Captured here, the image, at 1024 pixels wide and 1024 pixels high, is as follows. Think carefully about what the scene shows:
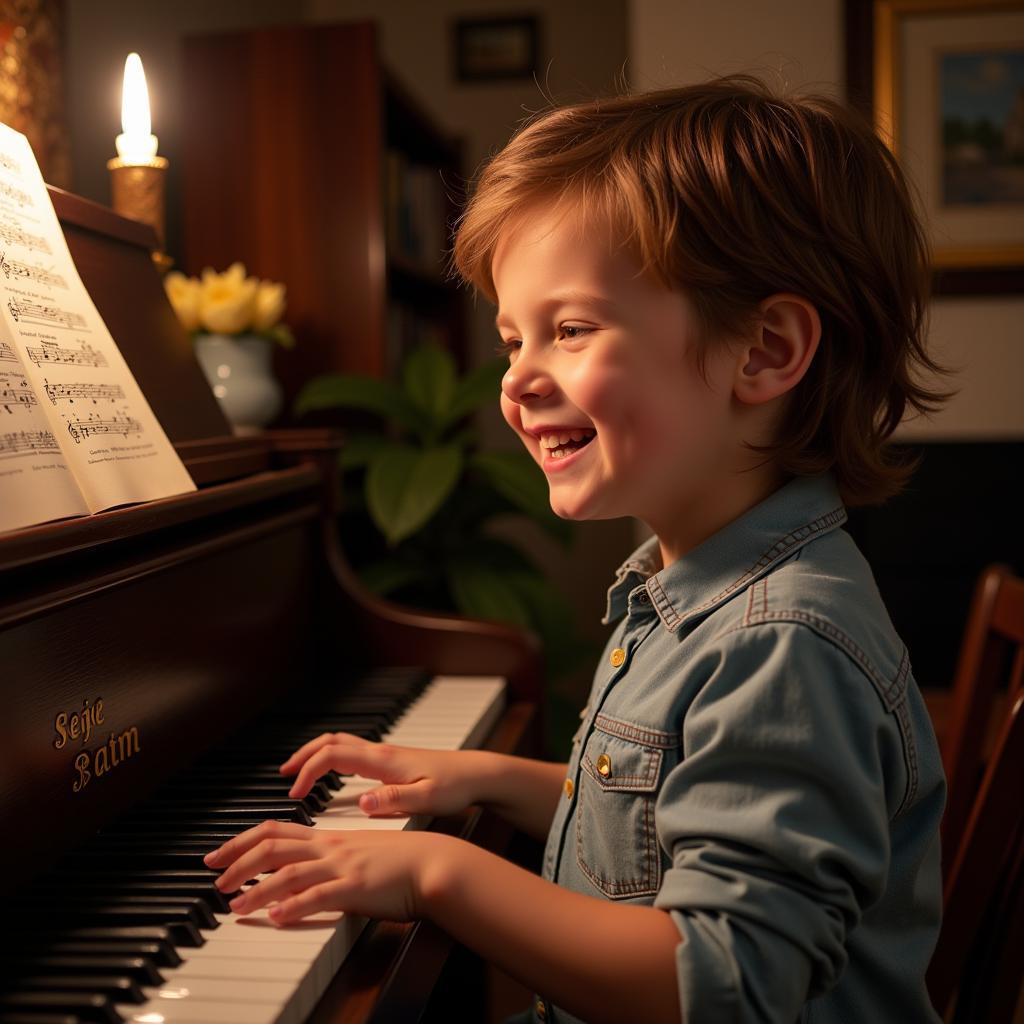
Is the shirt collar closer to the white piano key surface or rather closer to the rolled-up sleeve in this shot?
the rolled-up sleeve

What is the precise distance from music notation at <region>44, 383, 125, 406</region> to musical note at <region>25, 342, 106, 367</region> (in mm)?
24

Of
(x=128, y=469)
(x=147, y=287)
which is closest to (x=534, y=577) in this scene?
(x=147, y=287)

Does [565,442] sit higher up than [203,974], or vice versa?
[565,442]

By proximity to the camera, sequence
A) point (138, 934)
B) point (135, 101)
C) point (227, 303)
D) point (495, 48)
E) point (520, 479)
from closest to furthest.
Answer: point (138, 934) < point (135, 101) < point (227, 303) < point (520, 479) < point (495, 48)

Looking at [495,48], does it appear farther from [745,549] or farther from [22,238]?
[745,549]

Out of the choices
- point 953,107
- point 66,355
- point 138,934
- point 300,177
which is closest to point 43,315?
point 66,355

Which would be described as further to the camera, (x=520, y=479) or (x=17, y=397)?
(x=520, y=479)

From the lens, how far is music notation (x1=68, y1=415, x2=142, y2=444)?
0.99 meters

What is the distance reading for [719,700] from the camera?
766 millimetres

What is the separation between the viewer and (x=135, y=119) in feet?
4.46

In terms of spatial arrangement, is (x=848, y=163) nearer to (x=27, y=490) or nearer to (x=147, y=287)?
(x=27, y=490)

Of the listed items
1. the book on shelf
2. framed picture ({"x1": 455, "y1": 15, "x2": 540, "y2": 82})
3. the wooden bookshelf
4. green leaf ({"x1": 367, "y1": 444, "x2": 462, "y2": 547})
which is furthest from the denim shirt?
framed picture ({"x1": 455, "y1": 15, "x2": 540, "y2": 82})

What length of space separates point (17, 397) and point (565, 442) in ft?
1.53

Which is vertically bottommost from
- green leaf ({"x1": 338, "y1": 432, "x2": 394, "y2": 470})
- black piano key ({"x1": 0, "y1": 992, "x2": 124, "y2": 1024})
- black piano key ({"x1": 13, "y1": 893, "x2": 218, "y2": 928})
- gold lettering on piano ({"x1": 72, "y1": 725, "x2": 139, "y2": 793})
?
black piano key ({"x1": 13, "y1": 893, "x2": 218, "y2": 928})
